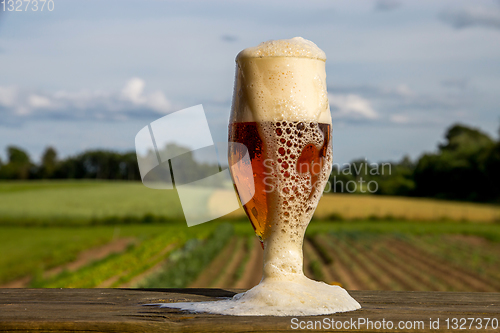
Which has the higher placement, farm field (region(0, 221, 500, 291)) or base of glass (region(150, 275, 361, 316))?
base of glass (region(150, 275, 361, 316))

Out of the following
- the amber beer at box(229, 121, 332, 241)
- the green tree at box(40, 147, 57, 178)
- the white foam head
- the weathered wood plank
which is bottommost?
the green tree at box(40, 147, 57, 178)

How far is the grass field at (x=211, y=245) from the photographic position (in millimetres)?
13812

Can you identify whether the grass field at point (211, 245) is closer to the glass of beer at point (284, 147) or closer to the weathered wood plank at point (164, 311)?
the weathered wood plank at point (164, 311)

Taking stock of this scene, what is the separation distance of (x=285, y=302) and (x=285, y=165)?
441mm

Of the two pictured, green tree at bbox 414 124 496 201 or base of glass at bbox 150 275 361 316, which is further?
green tree at bbox 414 124 496 201

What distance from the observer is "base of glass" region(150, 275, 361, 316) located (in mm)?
1611

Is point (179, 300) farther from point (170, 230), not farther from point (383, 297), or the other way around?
point (170, 230)

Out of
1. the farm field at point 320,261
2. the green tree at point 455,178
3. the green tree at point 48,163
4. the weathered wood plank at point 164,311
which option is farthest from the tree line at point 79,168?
→ the weathered wood plank at point 164,311

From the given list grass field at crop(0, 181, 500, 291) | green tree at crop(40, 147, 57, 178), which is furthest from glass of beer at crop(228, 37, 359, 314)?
green tree at crop(40, 147, 57, 178)

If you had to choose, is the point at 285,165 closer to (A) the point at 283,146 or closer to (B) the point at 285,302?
(A) the point at 283,146

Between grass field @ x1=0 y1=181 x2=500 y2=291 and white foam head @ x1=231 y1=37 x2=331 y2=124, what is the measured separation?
384 inches

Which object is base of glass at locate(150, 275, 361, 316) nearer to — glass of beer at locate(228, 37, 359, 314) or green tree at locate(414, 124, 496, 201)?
glass of beer at locate(228, 37, 359, 314)

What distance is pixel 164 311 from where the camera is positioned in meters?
1.63

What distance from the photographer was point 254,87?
181cm
